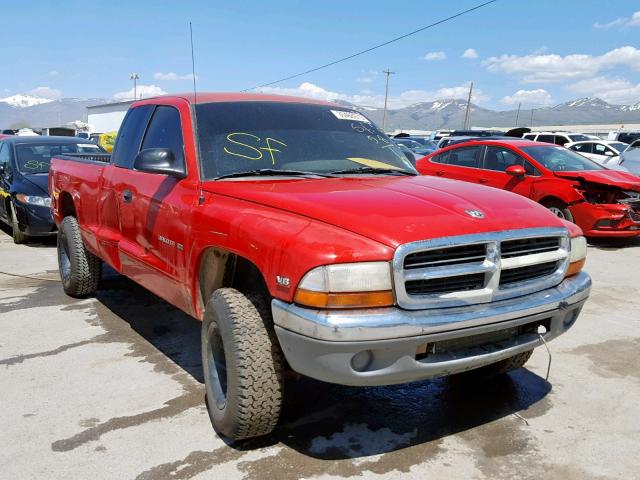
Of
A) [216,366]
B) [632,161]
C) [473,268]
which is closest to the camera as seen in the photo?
[473,268]

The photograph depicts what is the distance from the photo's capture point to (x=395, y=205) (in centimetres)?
275

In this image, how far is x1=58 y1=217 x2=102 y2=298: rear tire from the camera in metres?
5.24

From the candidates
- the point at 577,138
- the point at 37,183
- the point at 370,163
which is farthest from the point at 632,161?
the point at 577,138

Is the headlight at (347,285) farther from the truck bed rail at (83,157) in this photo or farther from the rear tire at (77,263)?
the rear tire at (77,263)

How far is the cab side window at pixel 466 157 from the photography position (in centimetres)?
1005

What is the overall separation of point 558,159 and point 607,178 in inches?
36.5

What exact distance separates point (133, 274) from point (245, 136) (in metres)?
1.39

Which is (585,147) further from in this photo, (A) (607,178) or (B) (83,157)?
(B) (83,157)

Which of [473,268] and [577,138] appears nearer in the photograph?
[473,268]

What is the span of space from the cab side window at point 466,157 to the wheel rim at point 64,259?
698 cm

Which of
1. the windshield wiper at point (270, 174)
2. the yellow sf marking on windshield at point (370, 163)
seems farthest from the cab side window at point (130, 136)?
the yellow sf marking on windshield at point (370, 163)

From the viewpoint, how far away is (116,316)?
16.4 ft

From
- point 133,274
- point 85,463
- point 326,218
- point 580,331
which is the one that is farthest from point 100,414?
point 580,331

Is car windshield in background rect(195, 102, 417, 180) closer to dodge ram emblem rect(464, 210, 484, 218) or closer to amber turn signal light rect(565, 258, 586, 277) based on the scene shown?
dodge ram emblem rect(464, 210, 484, 218)
